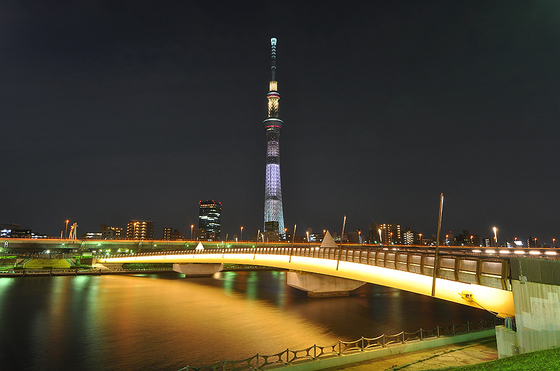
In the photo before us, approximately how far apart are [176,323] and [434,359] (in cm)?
2814

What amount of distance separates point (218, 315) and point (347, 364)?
84.7 ft

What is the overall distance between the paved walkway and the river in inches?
385

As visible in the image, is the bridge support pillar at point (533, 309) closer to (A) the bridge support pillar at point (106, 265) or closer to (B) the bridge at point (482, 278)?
(B) the bridge at point (482, 278)

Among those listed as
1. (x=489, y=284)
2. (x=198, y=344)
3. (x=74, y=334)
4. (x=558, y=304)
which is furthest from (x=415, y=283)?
(x=74, y=334)

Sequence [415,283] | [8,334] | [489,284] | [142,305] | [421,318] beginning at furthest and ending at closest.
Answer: [142,305] < [421,318] < [8,334] < [415,283] < [489,284]

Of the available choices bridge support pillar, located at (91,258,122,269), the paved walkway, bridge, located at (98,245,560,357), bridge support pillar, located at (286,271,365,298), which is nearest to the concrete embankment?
the paved walkway

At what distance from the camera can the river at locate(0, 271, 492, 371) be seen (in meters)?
27.5

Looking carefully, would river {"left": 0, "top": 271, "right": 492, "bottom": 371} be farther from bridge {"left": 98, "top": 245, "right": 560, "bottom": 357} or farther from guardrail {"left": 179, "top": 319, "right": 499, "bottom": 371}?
bridge {"left": 98, "top": 245, "right": 560, "bottom": 357}

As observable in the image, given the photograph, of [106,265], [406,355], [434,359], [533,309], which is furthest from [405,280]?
[106,265]

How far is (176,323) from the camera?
38750 mm

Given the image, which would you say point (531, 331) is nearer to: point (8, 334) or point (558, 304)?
point (558, 304)

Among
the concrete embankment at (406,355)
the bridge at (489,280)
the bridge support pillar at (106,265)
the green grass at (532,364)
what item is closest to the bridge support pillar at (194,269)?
the bridge support pillar at (106,265)

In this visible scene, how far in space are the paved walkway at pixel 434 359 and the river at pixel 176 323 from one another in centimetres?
977

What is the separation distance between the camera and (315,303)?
2100 inches
